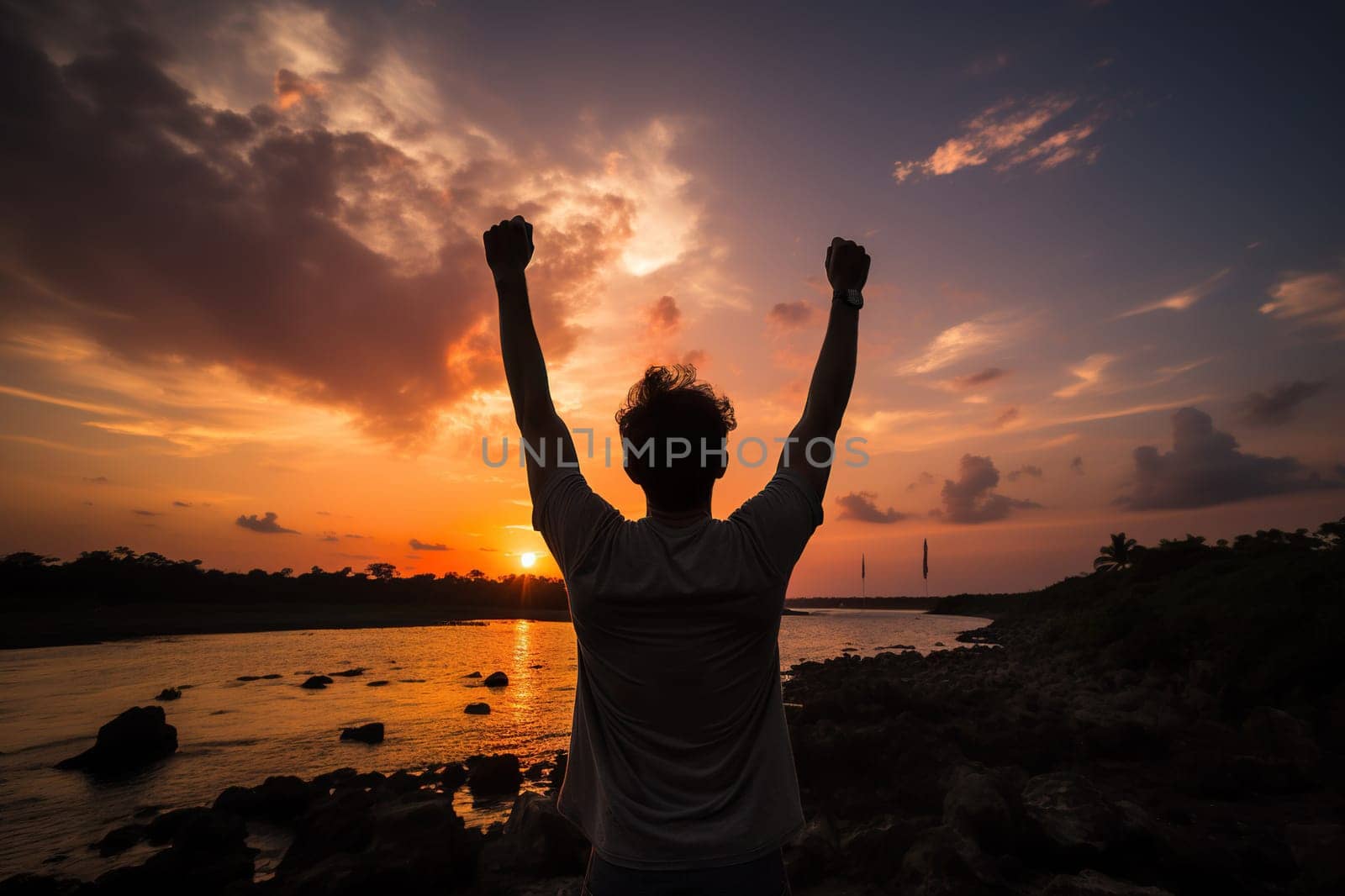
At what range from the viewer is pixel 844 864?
6668 mm

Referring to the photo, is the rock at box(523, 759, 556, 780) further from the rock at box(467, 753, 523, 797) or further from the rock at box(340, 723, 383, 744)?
the rock at box(340, 723, 383, 744)

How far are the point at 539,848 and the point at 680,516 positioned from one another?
766cm

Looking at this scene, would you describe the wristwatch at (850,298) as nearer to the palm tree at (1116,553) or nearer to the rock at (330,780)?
the rock at (330,780)

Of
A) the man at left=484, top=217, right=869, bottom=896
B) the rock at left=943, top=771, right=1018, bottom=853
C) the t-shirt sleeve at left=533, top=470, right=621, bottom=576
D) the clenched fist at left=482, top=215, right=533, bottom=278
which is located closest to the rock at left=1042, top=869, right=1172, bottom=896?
the rock at left=943, top=771, right=1018, bottom=853

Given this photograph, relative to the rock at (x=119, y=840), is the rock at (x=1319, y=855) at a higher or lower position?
higher

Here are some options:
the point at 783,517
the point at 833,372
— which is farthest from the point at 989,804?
the point at 783,517

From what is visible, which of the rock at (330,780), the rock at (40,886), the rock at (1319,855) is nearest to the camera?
the rock at (1319,855)

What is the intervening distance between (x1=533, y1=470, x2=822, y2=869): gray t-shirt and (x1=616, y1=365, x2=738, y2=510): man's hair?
107mm

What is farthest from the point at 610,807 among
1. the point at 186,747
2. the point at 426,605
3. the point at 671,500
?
the point at 426,605

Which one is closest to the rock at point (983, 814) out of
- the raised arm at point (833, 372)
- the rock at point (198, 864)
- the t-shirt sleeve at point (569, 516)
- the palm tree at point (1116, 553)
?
the raised arm at point (833, 372)

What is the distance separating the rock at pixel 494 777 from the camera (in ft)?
40.5

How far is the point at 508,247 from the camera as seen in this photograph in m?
2.20

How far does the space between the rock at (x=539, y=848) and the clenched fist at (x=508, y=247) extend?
7233mm

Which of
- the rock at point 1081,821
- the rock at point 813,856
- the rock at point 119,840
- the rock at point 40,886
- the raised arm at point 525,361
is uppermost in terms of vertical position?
the raised arm at point 525,361
